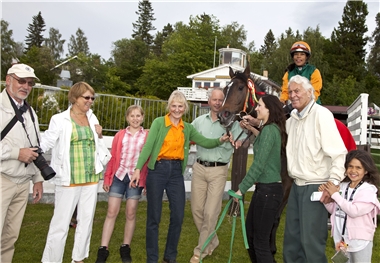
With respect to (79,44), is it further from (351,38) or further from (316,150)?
(316,150)

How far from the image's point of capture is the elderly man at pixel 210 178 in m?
4.57

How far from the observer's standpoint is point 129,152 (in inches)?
173

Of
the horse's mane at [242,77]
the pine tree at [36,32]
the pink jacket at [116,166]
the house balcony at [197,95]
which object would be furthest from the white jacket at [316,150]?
the pine tree at [36,32]

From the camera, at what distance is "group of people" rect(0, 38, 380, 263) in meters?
3.22

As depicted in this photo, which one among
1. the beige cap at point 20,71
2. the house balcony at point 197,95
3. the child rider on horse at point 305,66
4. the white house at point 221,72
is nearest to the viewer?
the beige cap at point 20,71

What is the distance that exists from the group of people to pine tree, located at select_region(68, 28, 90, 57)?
76665 mm

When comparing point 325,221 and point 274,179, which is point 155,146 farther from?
point 325,221

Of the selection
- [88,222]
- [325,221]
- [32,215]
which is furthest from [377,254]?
[32,215]

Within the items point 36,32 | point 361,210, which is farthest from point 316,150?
point 36,32

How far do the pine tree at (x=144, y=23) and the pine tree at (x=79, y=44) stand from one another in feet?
36.3

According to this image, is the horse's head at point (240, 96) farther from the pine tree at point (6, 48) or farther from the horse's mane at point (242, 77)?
the pine tree at point (6, 48)

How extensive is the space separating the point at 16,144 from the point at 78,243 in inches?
52.0

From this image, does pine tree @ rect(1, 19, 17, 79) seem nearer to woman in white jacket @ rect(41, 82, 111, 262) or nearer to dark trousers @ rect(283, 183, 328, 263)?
woman in white jacket @ rect(41, 82, 111, 262)

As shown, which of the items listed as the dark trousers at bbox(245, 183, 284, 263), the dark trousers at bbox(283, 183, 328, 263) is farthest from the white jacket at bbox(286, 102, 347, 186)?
the dark trousers at bbox(245, 183, 284, 263)
